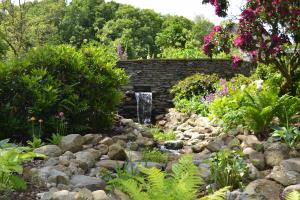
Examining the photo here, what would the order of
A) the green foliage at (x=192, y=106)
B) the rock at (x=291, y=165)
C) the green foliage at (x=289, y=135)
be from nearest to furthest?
1. the rock at (x=291, y=165)
2. the green foliage at (x=289, y=135)
3. the green foliage at (x=192, y=106)

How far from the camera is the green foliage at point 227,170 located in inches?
195

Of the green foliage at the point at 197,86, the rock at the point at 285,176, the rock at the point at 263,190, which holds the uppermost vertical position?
the green foliage at the point at 197,86

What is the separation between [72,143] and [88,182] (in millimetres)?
1269

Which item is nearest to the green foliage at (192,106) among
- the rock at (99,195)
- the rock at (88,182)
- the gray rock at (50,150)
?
the gray rock at (50,150)

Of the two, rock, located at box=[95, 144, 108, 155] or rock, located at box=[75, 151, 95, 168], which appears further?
rock, located at box=[95, 144, 108, 155]

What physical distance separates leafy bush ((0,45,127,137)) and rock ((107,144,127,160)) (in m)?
1.05

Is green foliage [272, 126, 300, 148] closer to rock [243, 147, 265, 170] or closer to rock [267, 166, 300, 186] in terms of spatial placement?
rock [243, 147, 265, 170]

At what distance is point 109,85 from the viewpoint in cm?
748

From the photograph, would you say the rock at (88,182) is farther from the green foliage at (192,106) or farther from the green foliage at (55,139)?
the green foliage at (192,106)

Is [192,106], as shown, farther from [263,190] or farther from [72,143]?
[263,190]

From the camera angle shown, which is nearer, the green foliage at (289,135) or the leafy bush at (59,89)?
the green foliage at (289,135)

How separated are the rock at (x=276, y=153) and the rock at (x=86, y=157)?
2143 mm

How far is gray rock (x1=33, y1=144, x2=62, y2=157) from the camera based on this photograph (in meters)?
5.48

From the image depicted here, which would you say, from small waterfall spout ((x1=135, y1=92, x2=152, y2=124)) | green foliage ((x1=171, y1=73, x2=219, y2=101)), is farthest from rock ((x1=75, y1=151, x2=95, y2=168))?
small waterfall spout ((x1=135, y1=92, x2=152, y2=124))
